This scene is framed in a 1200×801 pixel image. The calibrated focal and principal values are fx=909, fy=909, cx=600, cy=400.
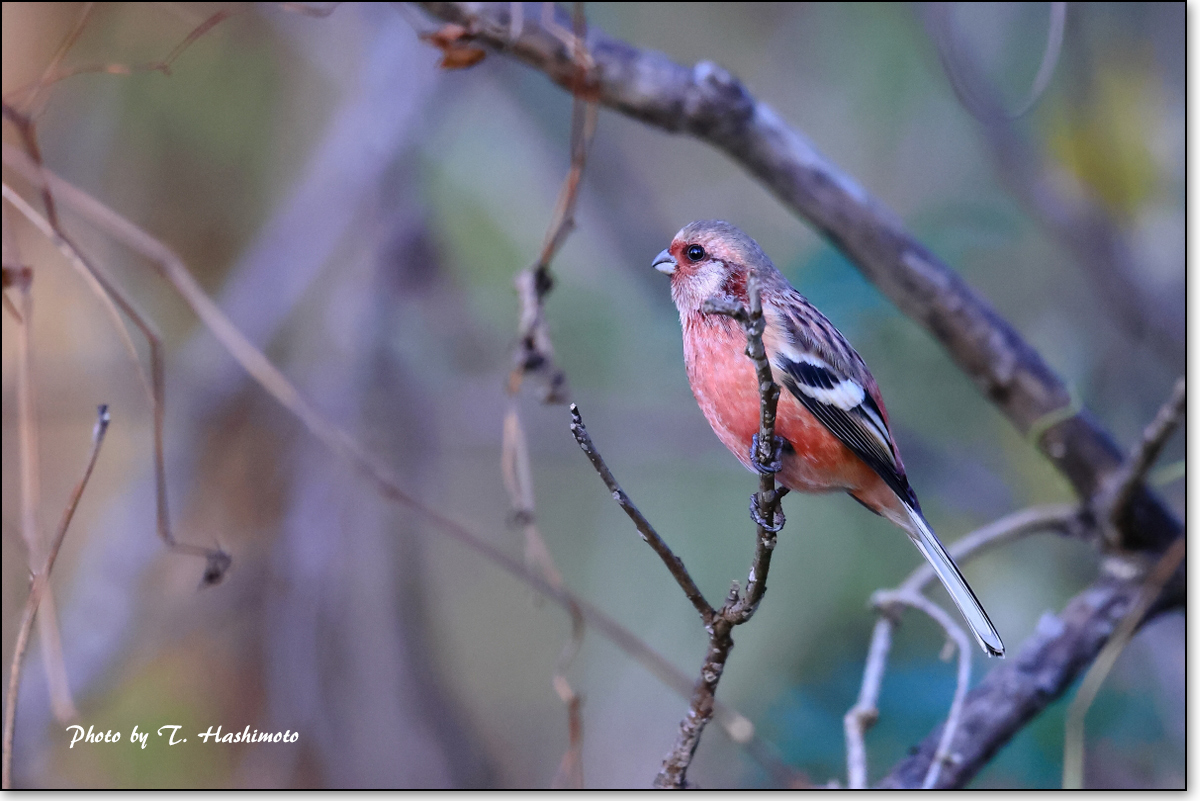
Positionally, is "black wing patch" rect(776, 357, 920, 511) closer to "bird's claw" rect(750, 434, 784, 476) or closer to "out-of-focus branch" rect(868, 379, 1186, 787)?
"bird's claw" rect(750, 434, 784, 476)

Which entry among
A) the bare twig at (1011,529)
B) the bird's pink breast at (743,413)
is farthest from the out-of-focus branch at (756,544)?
the bare twig at (1011,529)

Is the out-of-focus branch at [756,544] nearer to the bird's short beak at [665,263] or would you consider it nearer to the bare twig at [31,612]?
the bird's short beak at [665,263]

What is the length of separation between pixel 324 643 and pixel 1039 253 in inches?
104

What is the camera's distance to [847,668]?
2695 millimetres

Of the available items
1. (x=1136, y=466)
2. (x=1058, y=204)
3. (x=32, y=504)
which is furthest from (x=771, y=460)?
(x=1058, y=204)

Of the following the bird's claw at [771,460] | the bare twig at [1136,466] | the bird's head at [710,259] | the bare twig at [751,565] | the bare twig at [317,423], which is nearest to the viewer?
the bare twig at [751,565]

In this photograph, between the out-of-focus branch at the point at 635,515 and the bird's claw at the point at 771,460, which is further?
the bird's claw at the point at 771,460

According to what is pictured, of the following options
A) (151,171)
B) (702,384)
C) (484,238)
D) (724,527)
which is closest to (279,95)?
(151,171)

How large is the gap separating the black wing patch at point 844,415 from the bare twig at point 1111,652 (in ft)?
2.96

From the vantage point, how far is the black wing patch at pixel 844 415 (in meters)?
1.50

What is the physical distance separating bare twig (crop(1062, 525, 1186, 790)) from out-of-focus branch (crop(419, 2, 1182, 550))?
71 mm

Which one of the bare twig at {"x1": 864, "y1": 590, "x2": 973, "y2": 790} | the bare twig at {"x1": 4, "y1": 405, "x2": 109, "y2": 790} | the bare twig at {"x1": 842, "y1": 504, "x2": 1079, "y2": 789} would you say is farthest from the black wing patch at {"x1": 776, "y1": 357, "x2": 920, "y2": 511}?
the bare twig at {"x1": 4, "y1": 405, "x2": 109, "y2": 790}

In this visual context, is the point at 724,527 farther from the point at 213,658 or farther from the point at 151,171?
the point at 151,171

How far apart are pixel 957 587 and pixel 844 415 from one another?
351mm
